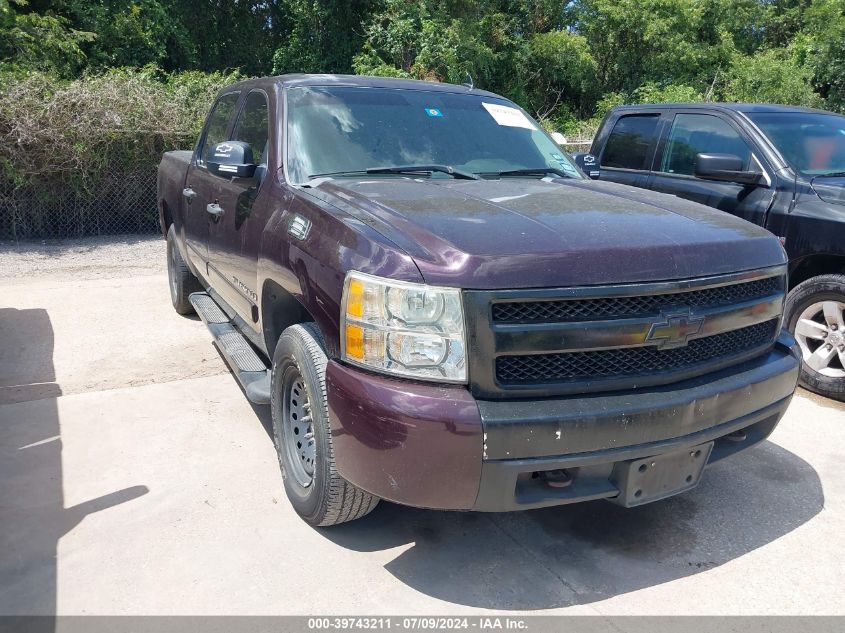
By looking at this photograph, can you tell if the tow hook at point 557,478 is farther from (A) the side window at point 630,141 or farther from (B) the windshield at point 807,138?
(A) the side window at point 630,141

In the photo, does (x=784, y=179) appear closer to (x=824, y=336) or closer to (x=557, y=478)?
(x=824, y=336)

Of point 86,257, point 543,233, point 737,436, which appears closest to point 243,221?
point 543,233

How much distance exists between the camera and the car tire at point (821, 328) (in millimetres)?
4879

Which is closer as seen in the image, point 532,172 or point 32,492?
point 32,492

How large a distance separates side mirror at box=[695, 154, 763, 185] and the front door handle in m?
3.40

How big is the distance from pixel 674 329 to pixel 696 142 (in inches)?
152

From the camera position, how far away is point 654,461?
8.87 ft

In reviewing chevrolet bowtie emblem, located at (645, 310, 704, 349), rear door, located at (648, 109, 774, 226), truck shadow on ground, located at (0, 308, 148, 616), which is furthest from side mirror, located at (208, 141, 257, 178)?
rear door, located at (648, 109, 774, 226)

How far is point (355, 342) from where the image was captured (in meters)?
2.62

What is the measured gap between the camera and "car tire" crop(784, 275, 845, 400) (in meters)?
4.88

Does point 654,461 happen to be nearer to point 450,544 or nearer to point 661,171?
point 450,544

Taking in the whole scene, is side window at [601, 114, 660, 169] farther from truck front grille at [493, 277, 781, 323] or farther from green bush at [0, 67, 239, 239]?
green bush at [0, 67, 239, 239]

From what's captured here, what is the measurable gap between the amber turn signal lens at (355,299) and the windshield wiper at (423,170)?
3.99 feet

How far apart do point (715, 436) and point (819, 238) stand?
281 centimetres
